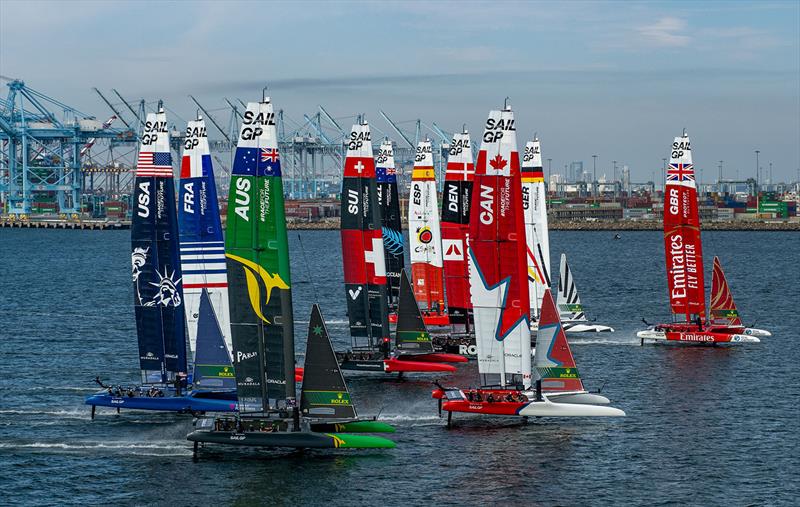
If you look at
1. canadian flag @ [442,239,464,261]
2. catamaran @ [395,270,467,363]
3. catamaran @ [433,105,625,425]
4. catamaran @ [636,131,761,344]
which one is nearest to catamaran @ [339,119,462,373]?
catamaran @ [395,270,467,363]

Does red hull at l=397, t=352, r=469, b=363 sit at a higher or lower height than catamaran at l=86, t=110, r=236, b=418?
lower

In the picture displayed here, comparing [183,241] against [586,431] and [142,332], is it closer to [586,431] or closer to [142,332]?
[142,332]

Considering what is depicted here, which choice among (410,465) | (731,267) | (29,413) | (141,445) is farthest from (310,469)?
(731,267)

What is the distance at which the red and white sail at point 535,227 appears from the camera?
46.3 metres

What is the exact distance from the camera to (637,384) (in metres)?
38.9

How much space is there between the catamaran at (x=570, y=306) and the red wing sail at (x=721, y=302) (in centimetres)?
592

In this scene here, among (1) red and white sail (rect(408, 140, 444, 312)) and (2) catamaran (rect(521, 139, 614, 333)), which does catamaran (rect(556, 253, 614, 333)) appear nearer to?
(2) catamaran (rect(521, 139, 614, 333))

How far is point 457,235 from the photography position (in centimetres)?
4366

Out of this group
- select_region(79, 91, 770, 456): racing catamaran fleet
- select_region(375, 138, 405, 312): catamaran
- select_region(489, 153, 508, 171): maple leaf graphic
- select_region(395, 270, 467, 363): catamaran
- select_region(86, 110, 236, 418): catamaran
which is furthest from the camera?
select_region(375, 138, 405, 312): catamaran

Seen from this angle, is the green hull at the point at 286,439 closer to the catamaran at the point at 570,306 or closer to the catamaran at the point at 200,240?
the catamaran at the point at 200,240

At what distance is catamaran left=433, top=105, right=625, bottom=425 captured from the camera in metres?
31.4

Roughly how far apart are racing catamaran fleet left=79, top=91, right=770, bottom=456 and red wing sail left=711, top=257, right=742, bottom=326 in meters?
0.06

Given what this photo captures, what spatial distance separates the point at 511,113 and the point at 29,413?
15910 mm

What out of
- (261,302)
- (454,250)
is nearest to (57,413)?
(261,302)
